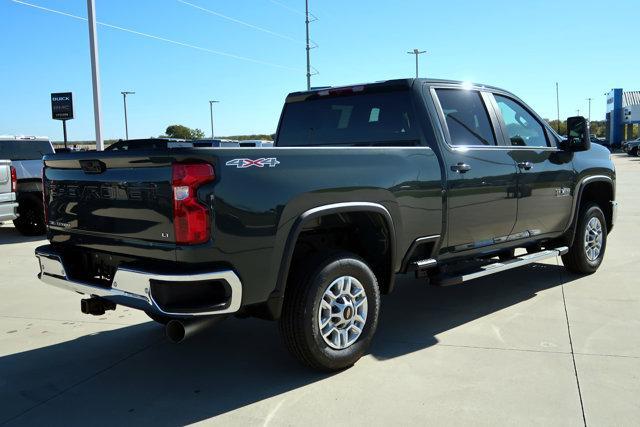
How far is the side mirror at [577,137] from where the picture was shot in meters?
5.83

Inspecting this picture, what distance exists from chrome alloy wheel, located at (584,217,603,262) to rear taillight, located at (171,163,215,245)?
481 centimetres

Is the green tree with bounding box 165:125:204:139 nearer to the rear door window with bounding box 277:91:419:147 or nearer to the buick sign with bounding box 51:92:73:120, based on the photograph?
the buick sign with bounding box 51:92:73:120

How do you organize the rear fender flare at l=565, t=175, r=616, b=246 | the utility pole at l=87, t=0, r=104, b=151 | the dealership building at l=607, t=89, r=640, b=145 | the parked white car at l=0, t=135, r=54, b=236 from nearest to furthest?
1. the rear fender flare at l=565, t=175, r=616, b=246
2. the parked white car at l=0, t=135, r=54, b=236
3. the utility pole at l=87, t=0, r=104, b=151
4. the dealership building at l=607, t=89, r=640, b=145

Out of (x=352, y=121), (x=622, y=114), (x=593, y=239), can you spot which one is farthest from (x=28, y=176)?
(x=622, y=114)

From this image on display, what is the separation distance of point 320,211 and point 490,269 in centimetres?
200

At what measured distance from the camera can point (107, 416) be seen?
3336mm

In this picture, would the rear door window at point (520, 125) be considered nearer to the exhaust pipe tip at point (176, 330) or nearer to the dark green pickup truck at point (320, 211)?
the dark green pickup truck at point (320, 211)

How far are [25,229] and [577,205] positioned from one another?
9.69m

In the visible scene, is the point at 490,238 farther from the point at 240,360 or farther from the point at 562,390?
the point at 240,360

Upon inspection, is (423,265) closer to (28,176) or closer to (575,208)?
(575,208)

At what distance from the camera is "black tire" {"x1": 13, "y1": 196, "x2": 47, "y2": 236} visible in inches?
432

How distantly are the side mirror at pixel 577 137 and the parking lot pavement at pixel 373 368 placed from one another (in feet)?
4.78

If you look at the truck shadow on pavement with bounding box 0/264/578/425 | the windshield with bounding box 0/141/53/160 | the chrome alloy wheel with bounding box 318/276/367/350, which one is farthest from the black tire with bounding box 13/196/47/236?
the chrome alloy wheel with bounding box 318/276/367/350

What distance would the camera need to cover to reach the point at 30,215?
1102 cm
